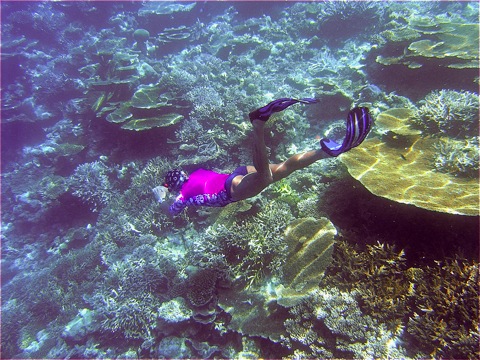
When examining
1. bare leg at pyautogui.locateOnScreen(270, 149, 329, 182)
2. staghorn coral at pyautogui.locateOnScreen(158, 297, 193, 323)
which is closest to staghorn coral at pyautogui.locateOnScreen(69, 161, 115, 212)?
staghorn coral at pyautogui.locateOnScreen(158, 297, 193, 323)

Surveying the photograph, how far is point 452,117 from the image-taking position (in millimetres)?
4625

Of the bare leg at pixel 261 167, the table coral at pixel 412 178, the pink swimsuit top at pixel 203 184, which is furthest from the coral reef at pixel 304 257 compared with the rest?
the pink swimsuit top at pixel 203 184

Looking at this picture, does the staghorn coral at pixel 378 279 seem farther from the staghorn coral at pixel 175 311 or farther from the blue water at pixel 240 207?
the staghorn coral at pixel 175 311

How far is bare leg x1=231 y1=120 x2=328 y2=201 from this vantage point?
2.72 metres

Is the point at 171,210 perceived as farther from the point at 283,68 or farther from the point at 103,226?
the point at 283,68

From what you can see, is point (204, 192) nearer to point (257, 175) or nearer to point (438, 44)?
point (257, 175)

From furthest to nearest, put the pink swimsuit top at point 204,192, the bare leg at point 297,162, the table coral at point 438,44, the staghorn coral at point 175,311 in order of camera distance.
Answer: the table coral at point 438,44
the staghorn coral at point 175,311
the pink swimsuit top at point 204,192
the bare leg at point 297,162

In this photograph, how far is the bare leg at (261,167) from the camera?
2.72 meters

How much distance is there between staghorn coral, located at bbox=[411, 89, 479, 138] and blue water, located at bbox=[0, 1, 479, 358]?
3cm

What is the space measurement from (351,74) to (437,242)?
704cm

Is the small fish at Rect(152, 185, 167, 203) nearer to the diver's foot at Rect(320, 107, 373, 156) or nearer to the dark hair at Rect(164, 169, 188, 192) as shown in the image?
the dark hair at Rect(164, 169, 188, 192)

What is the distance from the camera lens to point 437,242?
3.32 metres

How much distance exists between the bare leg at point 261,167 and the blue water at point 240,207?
1.36 m

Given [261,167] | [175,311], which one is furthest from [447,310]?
[175,311]
